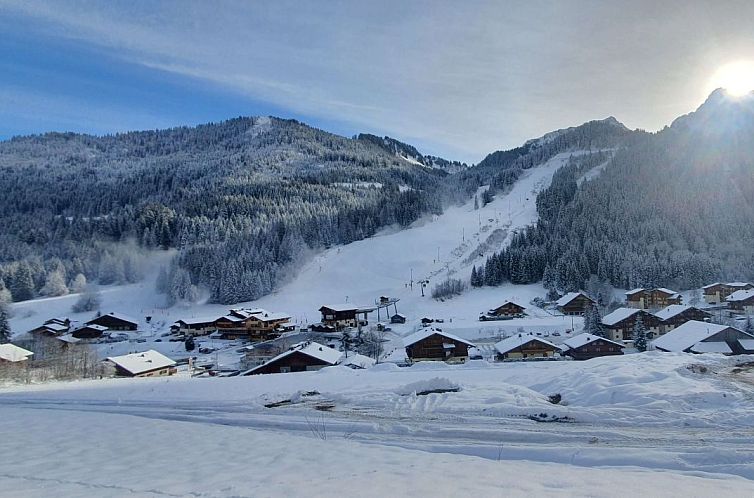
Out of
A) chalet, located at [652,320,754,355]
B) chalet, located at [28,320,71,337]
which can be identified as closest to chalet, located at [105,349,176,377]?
chalet, located at [652,320,754,355]

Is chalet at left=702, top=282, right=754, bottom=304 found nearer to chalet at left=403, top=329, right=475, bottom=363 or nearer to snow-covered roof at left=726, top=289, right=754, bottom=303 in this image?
snow-covered roof at left=726, top=289, right=754, bottom=303

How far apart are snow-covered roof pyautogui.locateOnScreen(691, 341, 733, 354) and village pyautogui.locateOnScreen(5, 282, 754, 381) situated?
0.37ft

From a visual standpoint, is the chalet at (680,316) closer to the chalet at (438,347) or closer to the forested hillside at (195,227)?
the chalet at (438,347)

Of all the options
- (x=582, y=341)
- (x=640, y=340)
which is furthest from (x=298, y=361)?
(x=640, y=340)

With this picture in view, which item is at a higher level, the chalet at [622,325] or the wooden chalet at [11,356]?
the wooden chalet at [11,356]

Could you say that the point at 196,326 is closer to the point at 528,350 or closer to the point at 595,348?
the point at 528,350

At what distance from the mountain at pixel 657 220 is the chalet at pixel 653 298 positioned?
24.8 ft

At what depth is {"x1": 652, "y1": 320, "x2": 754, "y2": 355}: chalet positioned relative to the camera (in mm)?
36188

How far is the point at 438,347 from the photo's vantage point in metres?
43.1

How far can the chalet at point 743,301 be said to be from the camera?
214 ft

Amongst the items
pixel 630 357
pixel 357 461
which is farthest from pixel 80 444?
pixel 630 357

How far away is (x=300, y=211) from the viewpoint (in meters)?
138

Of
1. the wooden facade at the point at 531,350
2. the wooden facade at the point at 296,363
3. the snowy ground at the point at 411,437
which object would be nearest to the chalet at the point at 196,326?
the wooden facade at the point at 296,363

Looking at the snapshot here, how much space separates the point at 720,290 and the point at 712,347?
52419 mm
